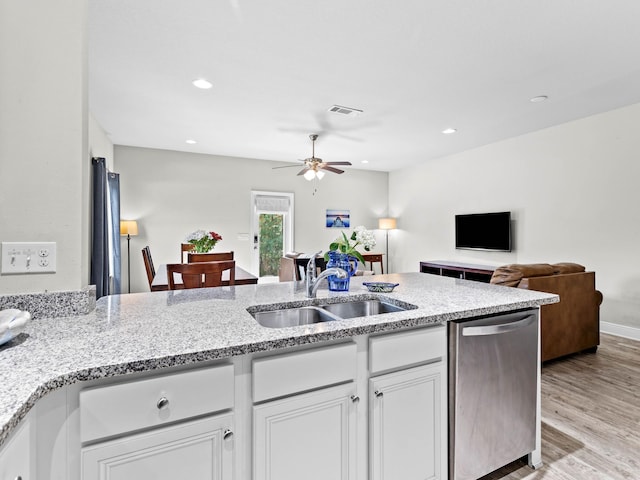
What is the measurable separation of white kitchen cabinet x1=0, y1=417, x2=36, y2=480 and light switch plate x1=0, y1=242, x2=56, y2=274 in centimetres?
64

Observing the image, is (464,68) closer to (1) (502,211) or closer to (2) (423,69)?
(2) (423,69)

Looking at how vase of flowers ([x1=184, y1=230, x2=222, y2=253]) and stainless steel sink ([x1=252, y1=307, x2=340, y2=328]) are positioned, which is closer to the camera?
stainless steel sink ([x1=252, y1=307, x2=340, y2=328])

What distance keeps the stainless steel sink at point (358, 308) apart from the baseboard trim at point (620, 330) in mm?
3604

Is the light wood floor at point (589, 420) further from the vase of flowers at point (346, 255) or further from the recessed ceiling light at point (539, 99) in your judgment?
the recessed ceiling light at point (539, 99)

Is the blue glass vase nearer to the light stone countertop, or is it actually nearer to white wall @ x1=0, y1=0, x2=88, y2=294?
the light stone countertop

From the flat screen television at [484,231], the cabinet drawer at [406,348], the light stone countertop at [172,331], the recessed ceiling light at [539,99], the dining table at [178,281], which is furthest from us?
the flat screen television at [484,231]

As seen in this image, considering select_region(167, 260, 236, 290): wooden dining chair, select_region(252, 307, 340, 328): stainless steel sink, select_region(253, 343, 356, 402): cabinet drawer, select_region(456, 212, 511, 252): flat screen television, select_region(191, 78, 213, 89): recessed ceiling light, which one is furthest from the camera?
select_region(456, 212, 511, 252): flat screen television

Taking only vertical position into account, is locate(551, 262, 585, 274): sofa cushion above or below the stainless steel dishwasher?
above

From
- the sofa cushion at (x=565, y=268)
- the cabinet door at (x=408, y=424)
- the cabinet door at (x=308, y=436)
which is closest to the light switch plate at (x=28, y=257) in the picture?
the cabinet door at (x=308, y=436)

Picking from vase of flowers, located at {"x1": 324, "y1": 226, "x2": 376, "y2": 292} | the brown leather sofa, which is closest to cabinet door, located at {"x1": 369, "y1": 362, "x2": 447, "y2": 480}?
vase of flowers, located at {"x1": 324, "y1": 226, "x2": 376, "y2": 292}

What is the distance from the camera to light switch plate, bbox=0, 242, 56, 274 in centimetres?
119

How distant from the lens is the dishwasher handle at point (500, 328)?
145 centimetres

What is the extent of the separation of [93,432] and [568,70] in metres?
3.81

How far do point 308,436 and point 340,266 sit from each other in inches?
36.5
